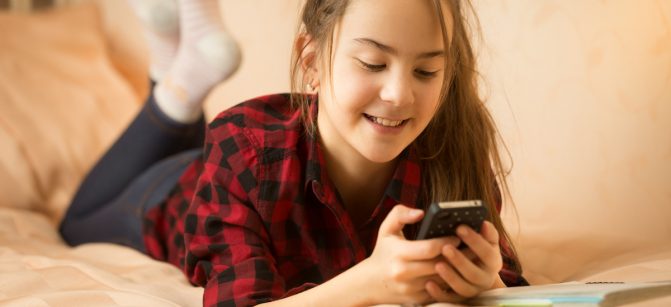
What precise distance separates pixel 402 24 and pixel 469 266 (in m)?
0.28

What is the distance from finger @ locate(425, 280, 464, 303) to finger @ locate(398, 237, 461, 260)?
0.05 metres

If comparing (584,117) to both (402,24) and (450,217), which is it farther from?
(450,217)

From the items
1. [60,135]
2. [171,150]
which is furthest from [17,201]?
[171,150]

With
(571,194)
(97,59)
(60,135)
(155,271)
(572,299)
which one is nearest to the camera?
(572,299)

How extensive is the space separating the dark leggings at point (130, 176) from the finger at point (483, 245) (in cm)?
73

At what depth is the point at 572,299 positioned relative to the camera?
67 cm

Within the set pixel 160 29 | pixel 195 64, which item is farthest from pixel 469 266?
pixel 160 29

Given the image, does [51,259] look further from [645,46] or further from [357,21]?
[645,46]

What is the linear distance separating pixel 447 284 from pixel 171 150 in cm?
85

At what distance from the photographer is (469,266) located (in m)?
0.72

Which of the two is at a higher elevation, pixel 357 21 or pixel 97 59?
pixel 357 21

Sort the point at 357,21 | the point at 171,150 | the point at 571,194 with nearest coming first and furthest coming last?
the point at 357,21 < the point at 571,194 < the point at 171,150

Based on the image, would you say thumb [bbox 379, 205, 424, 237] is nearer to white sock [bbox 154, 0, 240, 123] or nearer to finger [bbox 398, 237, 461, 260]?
finger [bbox 398, 237, 461, 260]

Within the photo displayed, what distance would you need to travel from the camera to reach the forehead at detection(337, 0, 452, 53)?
82cm
